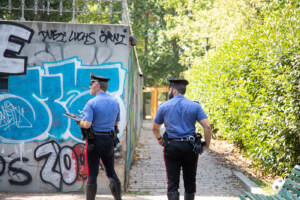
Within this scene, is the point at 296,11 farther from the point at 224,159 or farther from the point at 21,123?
the point at 21,123

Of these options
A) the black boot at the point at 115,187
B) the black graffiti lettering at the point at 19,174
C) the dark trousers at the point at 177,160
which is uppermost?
the dark trousers at the point at 177,160

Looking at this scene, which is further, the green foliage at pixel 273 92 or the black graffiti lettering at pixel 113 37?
the black graffiti lettering at pixel 113 37

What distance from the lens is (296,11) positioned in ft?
24.7

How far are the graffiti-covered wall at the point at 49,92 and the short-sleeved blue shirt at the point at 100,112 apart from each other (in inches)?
62.6

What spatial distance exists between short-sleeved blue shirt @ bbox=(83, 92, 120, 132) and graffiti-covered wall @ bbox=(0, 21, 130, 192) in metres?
1.59

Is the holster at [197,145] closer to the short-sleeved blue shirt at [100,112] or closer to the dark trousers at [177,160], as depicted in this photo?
the dark trousers at [177,160]

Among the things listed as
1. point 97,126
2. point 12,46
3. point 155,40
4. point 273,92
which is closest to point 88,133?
point 97,126

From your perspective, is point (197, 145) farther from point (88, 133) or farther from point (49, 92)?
point (49, 92)

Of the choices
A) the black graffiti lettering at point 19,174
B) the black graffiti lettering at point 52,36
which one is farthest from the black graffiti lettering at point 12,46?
the black graffiti lettering at point 19,174

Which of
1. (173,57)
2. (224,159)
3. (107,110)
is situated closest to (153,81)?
(173,57)

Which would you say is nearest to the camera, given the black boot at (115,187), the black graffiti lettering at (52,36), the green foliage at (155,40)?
the black boot at (115,187)

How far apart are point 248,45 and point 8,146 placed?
6.13m

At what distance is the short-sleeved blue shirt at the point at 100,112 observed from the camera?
5098mm

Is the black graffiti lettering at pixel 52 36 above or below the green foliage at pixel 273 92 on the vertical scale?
above
